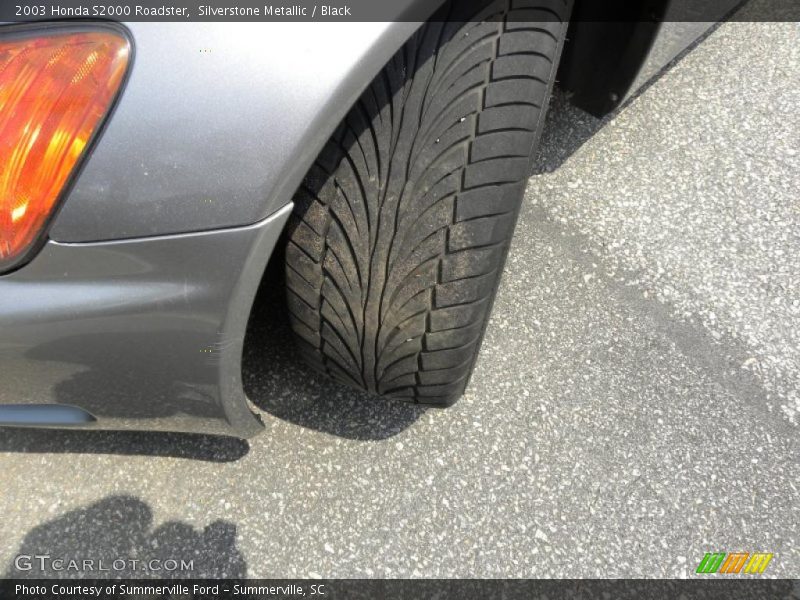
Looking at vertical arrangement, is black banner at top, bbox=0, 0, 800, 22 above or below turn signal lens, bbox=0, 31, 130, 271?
above

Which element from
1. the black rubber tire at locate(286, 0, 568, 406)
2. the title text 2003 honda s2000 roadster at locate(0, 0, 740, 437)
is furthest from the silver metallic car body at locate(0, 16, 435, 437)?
the black rubber tire at locate(286, 0, 568, 406)

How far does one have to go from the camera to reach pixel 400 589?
141 centimetres

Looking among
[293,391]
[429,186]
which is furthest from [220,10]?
[293,391]

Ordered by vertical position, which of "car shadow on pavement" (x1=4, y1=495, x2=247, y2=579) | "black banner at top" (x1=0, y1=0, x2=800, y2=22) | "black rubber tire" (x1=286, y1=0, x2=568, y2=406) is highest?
"black banner at top" (x1=0, y1=0, x2=800, y2=22)

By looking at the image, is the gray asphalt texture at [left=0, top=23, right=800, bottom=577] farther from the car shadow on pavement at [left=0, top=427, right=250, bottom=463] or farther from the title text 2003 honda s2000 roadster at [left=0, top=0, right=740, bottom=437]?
the title text 2003 honda s2000 roadster at [left=0, top=0, right=740, bottom=437]

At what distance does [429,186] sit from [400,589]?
0.93 meters

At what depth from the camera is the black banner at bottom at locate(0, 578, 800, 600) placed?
54.9 inches

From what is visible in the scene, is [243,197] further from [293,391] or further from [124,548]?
[124,548]

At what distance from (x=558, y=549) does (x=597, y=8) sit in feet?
4.62

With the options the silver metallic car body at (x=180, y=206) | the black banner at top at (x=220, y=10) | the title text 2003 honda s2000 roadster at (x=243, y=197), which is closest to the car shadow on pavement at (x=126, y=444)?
the title text 2003 honda s2000 roadster at (x=243, y=197)

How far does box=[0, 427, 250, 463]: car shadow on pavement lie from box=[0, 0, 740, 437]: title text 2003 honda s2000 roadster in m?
0.28

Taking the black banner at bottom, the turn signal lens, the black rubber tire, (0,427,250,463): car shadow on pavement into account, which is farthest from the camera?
(0,427,250,463): car shadow on pavement

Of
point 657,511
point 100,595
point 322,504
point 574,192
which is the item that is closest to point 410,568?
point 322,504

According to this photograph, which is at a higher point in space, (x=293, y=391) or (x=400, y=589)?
(x=293, y=391)
